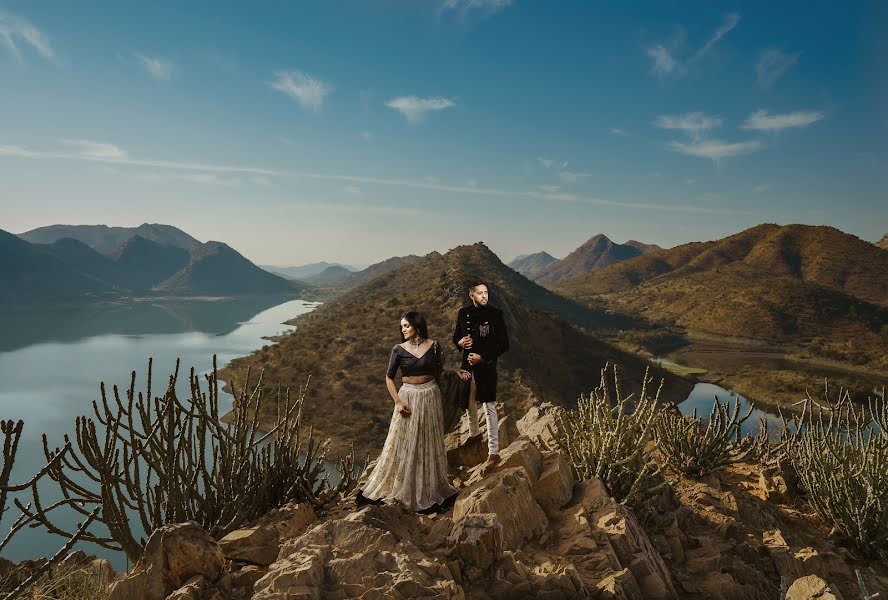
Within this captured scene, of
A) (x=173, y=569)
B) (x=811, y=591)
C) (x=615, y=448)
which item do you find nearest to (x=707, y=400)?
(x=615, y=448)

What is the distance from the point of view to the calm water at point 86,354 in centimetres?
3562

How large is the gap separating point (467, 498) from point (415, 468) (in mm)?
639

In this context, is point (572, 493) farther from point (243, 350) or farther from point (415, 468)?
point (243, 350)

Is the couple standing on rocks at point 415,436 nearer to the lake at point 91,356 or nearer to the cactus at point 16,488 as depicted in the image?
the cactus at point 16,488

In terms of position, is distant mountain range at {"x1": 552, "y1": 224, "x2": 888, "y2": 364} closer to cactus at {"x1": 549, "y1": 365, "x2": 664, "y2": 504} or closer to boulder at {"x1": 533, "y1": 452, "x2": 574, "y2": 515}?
cactus at {"x1": 549, "y1": 365, "x2": 664, "y2": 504}

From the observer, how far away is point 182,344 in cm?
7981

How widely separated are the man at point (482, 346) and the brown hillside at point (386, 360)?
26454 mm

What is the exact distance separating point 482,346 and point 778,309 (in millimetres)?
84236

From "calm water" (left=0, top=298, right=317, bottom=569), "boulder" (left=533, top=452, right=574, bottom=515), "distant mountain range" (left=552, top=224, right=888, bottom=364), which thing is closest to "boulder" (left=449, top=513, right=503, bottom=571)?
"boulder" (left=533, top=452, right=574, bottom=515)

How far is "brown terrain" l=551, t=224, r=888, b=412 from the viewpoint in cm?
5488

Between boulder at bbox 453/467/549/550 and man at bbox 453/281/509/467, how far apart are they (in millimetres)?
798

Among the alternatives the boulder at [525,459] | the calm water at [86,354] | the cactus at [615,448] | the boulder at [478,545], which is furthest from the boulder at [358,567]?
the calm water at [86,354]

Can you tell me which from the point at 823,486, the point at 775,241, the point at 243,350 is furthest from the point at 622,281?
the point at 823,486

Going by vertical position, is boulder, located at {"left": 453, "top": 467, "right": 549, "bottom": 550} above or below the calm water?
above
